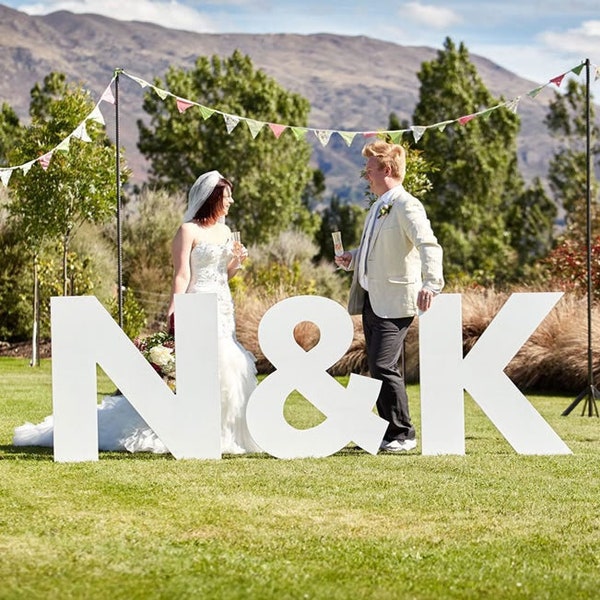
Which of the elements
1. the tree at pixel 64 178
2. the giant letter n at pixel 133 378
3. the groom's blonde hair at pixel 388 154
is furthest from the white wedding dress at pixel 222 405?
the tree at pixel 64 178

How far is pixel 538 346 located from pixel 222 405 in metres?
7.66

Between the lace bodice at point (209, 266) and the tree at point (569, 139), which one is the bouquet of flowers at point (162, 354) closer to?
the lace bodice at point (209, 266)

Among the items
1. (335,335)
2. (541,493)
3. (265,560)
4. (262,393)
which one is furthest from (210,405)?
(265,560)

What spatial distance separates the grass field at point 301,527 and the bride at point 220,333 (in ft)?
0.98

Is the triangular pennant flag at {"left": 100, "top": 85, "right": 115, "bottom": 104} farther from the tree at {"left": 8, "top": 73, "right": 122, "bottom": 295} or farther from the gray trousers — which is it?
the tree at {"left": 8, "top": 73, "right": 122, "bottom": 295}

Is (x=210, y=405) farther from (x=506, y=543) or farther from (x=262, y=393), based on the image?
(x=506, y=543)

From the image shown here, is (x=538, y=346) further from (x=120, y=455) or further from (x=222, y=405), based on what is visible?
(x=120, y=455)

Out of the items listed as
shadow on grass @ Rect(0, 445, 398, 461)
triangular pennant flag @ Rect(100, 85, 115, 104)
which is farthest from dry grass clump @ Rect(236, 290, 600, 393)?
shadow on grass @ Rect(0, 445, 398, 461)

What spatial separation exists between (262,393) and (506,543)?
262cm

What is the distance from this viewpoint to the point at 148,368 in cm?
729

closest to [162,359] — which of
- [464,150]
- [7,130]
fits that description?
[7,130]

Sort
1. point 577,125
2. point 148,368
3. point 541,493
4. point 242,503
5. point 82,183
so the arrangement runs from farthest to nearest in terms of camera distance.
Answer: point 577,125 < point 82,183 < point 148,368 < point 541,493 < point 242,503

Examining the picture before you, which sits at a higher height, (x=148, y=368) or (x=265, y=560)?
(x=148, y=368)

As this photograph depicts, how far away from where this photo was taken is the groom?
7.84 m
